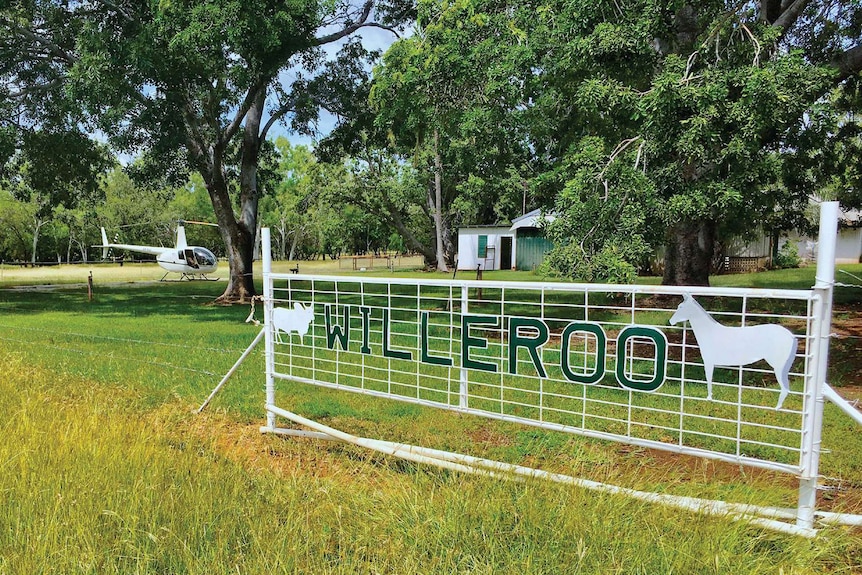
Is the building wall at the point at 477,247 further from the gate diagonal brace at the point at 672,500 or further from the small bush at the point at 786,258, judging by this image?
the gate diagonal brace at the point at 672,500

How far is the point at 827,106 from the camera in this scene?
20.9 feet

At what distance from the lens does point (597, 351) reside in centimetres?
297

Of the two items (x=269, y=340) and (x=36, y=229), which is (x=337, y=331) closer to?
(x=269, y=340)

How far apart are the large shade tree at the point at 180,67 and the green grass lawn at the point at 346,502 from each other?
7.77 metres

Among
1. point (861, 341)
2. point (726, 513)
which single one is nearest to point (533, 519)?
point (726, 513)

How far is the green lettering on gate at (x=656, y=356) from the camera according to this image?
2.76m

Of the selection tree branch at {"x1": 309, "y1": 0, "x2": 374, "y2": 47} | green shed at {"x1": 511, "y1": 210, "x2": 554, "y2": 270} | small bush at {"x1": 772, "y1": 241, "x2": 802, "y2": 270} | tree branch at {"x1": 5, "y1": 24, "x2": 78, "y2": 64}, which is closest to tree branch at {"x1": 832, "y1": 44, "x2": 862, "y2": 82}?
tree branch at {"x1": 309, "y1": 0, "x2": 374, "y2": 47}

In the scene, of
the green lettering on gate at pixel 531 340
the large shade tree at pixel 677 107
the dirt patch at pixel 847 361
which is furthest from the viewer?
the dirt patch at pixel 847 361

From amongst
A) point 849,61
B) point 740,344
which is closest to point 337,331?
point 740,344

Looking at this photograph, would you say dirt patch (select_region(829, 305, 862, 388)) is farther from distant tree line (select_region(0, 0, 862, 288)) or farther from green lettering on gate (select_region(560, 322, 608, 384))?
green lettering on gate (select_region(560, 322, 608, 384))

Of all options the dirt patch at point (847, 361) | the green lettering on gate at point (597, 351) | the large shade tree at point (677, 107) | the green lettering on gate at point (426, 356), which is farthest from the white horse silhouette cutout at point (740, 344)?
the large shade tree at point (677, 107)

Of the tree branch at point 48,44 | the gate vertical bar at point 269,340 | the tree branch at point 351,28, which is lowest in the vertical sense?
the gate vertical bar at point 269,340

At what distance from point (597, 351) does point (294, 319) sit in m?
2.45

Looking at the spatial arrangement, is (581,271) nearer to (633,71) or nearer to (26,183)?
(633,71)
